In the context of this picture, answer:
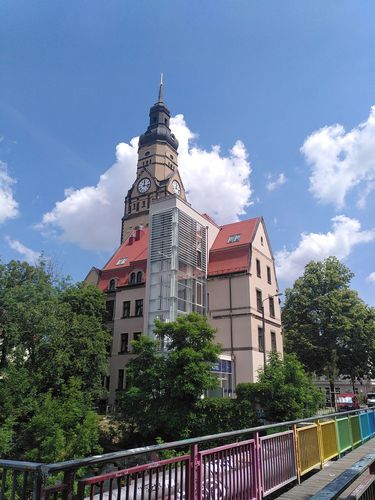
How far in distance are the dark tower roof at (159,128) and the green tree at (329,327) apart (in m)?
41.7

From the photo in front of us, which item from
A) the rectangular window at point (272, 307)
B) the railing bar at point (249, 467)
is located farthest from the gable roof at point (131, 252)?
the railing bar at point (249, 467)

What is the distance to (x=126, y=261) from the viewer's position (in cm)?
3800

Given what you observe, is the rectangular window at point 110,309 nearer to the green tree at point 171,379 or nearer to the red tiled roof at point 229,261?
the red tiled roof at point 229,261

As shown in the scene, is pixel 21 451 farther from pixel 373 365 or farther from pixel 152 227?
pixel 373 365

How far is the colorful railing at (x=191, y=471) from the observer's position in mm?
3191

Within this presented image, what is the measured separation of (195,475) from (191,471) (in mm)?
121

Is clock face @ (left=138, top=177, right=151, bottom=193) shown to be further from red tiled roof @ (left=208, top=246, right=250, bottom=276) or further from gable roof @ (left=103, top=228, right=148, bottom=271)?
red tiled roof @ (left=208, top=246, right=250, bottom=276)

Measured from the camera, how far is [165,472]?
4652 millimetres

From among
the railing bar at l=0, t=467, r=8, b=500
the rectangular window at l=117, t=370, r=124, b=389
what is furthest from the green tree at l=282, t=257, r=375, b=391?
the railing bar at l=0, t=467, r=8, b=500

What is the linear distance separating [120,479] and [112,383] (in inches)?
1188

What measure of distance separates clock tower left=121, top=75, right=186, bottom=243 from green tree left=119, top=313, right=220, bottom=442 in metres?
38.2

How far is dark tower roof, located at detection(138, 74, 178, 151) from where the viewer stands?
7144 centimetres

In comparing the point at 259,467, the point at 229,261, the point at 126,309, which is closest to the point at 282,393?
the point at 229,261

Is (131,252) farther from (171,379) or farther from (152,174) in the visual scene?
(152,174)
